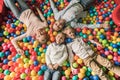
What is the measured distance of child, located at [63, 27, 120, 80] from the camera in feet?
5.65

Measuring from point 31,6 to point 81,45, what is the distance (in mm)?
706

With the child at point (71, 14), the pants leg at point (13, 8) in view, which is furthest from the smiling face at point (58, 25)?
the pants leg at point (13, 8)

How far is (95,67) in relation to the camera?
1729mm

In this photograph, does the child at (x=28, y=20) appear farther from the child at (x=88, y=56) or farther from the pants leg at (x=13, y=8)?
the child at (x=88, y=56)

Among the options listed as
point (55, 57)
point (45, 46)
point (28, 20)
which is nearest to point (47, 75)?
point (55, 57)

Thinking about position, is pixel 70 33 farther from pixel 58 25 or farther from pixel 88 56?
pixel 88 56

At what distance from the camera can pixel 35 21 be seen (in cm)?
210

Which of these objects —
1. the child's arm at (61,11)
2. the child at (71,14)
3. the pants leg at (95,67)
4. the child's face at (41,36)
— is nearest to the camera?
the pants leg at (95,67)

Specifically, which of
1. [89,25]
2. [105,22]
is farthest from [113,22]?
[89,25]

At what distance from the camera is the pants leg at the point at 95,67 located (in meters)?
1.69

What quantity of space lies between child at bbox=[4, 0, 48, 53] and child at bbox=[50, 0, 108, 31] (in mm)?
123

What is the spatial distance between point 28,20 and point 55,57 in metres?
0.49

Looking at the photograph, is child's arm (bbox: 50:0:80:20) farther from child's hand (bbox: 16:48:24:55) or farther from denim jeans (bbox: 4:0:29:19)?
child's hand (bbox: 16:48:24:55)

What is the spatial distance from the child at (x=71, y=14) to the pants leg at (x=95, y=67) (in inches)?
14.7
